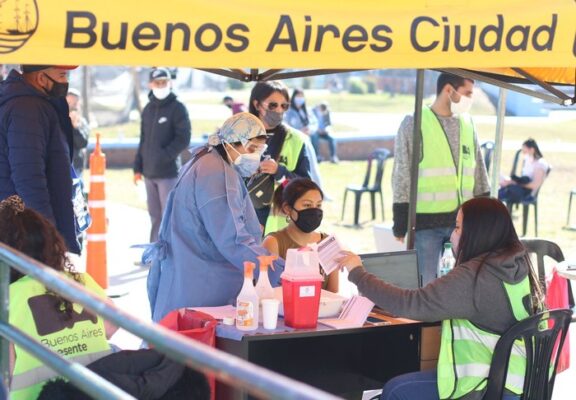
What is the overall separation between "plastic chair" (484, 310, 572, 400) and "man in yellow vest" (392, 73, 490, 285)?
2.63 metres

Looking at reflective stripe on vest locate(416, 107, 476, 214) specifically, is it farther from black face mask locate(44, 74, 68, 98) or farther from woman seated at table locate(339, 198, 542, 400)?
woman seated at table locate(339, 198, 542, 400)

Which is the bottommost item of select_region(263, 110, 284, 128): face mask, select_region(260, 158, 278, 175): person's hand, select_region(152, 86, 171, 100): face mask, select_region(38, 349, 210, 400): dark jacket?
select_region(38, 349, 210, 400): dark jacket

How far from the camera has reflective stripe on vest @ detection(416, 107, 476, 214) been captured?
6914 mm

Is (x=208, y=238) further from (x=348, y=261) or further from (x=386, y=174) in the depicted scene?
(x=386, y=174)

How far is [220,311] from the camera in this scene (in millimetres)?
4617

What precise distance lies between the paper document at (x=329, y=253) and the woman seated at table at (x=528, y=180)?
9440mm

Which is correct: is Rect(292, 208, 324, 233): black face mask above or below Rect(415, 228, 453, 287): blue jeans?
above

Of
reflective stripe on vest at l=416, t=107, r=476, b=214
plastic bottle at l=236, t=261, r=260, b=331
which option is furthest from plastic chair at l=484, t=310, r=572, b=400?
reflective stripe on vest at l=416, t=107, r=476, b=214

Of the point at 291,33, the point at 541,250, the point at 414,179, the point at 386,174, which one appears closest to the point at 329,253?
the point at 291,33

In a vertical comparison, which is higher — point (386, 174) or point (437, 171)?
point (437, 171)

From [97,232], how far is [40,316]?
5.39 m

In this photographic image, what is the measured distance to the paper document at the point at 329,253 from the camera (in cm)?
446

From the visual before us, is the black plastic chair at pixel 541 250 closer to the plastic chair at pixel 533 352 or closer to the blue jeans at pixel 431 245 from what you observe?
the blue jeans at pixel 431 245

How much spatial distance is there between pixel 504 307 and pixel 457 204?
2.90 meters
